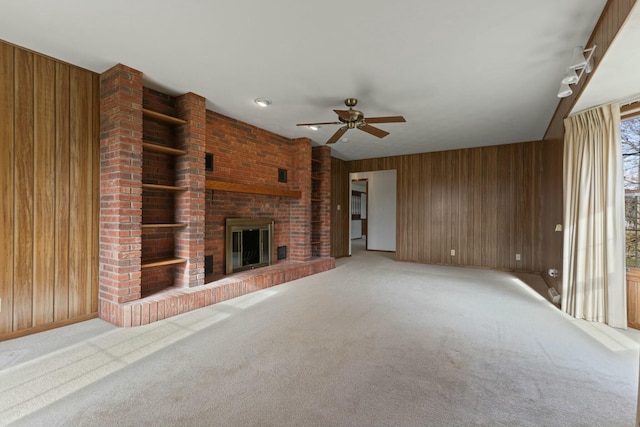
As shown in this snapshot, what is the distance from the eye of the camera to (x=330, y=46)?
2.49m

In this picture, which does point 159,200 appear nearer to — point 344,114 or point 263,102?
point 263,102

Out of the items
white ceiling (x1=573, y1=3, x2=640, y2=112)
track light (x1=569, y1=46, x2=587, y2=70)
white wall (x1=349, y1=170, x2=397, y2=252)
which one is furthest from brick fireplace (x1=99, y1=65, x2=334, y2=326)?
white wall (x1=349, y1=170, x2=397, y2=252)

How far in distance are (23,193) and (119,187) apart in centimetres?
69

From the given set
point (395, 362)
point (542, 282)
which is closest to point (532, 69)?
point (395, 362)

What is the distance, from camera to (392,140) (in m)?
5.52

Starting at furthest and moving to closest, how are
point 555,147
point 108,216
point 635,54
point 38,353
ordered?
point 555,147 → point 108,216 → point 38,353 → point 635,54

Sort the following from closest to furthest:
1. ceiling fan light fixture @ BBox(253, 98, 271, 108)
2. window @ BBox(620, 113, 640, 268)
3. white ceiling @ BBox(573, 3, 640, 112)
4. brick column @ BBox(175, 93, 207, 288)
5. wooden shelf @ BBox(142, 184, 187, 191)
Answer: white ceiling @ BBox(573, 3, 640, 112)
window @ BBox(620, 113, 640, 268)
wooden shelf @ BBox(142, 184, 187, 191)
brick column @ BBox(175, 93, 207, 288)
ceiling fan light fixture @ BBox(253, 98, 271, 108)

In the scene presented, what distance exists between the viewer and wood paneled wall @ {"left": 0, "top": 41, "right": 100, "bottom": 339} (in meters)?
2.48

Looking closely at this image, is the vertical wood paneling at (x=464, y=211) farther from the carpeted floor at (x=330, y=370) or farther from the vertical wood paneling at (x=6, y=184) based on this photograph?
the vertical wood paneling at (x=6, y=184)

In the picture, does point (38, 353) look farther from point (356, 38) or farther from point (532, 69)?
point (532, 69)

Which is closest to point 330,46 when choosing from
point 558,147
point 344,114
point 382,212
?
point 344,114

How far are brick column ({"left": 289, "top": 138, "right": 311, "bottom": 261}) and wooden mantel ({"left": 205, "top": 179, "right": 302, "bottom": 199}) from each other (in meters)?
0.16

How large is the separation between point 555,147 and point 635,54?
2338 mm

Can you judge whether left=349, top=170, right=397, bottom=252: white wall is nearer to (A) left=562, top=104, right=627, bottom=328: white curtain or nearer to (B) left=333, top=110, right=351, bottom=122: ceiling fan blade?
(B) left=333, top=110, right=351, bottom=122: ceiling fan blade
